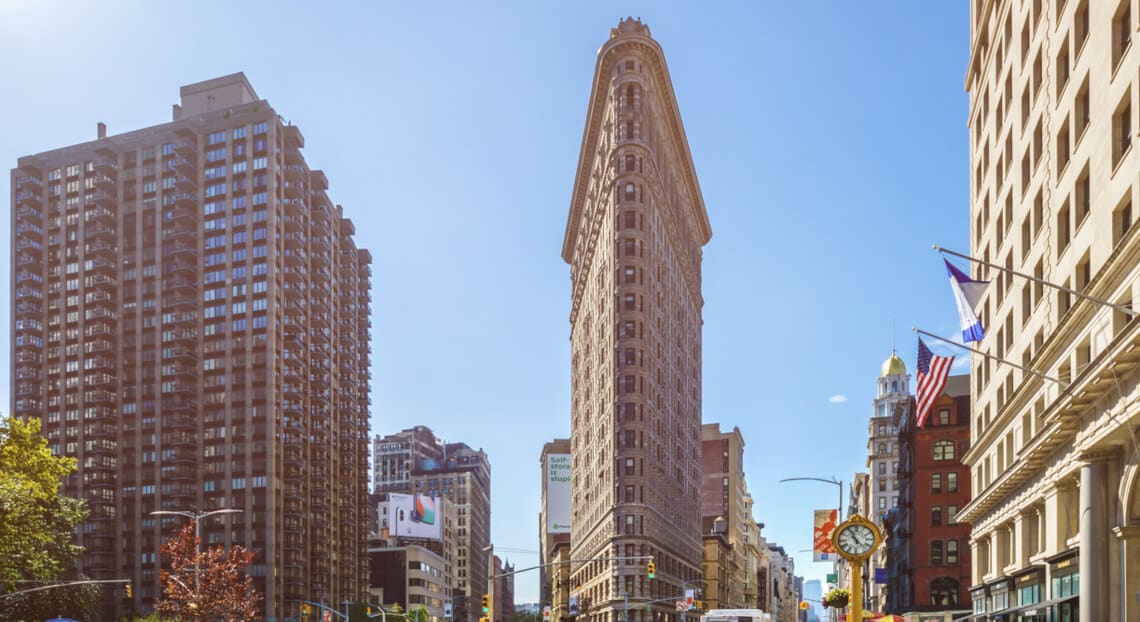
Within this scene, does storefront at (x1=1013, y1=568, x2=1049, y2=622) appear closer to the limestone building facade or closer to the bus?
the limestone building facade

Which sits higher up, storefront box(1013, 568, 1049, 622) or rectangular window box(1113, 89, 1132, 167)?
rectangular window box(1113, 89, 1132, 167)

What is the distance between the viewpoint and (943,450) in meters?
96.4

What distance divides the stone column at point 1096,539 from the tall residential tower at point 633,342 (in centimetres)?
7295

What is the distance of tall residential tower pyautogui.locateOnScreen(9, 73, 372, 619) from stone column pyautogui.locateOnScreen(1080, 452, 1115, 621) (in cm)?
12258

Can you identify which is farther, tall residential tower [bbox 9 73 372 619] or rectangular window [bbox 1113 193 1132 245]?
tall residential tower [bbox 9 73 372 619]

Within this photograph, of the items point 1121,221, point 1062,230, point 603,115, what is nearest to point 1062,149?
point 1062,230

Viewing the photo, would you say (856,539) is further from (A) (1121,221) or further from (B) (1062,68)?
(B) (1062,68)

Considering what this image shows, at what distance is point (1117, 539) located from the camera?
96.2 ft

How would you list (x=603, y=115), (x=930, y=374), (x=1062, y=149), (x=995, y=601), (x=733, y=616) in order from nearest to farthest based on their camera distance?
(x=930, y=374) < (x=733, y=616) < (x=1062, y=149) < (x=995, y=601) < (x=603, y=115)

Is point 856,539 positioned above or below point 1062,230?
below

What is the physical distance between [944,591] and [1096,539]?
68.9 m

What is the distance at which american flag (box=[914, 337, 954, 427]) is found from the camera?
34.2m

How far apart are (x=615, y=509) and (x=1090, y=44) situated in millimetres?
77007

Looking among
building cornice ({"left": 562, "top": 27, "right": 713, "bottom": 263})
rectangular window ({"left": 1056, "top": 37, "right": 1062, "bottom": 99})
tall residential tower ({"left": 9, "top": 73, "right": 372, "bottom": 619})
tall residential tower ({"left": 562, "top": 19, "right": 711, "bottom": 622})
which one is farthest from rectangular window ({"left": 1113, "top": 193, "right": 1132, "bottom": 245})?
tall residential tower ({"left": 9, "top": 73, "right": 372, "bottom": 619})
